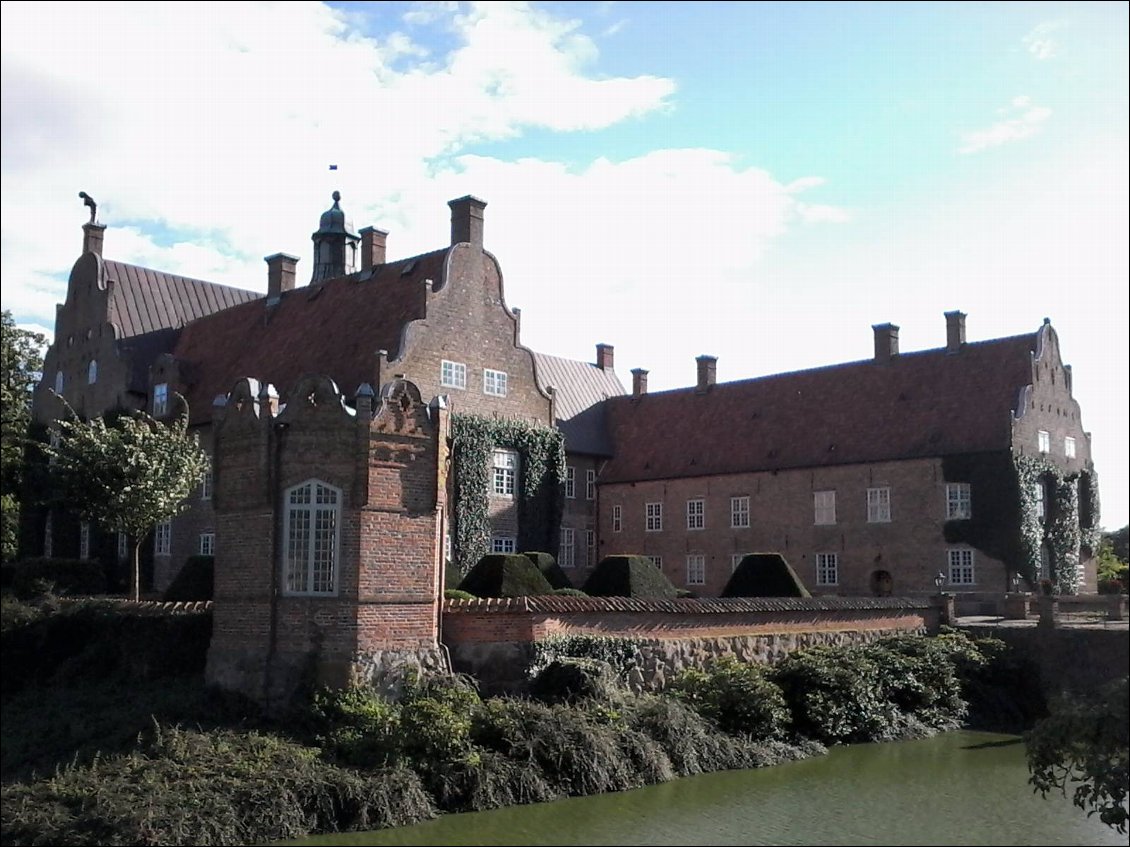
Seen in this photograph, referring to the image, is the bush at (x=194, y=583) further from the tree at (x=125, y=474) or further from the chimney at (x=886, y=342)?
the chimney at (x=886, y=342)

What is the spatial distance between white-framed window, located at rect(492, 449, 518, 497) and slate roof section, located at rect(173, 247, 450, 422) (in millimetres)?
4857

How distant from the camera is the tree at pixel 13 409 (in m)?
35.8

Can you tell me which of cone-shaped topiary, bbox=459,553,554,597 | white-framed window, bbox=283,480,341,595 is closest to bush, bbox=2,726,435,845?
white-framed window, bbox=283,480,341,595

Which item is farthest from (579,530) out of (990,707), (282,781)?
(282,781)

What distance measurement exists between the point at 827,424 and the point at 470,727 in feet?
80.5

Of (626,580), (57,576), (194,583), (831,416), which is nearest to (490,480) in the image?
(626,580)

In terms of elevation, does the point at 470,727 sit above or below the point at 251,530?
below

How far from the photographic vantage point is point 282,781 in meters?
15.3

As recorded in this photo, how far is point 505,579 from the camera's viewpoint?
2209 cm

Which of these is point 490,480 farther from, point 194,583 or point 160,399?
point 194,583

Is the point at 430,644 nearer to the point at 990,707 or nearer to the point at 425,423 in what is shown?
the point at 425,423

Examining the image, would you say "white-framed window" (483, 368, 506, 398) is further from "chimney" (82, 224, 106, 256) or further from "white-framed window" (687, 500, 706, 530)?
"chimney" (82, 224, 106, 256)

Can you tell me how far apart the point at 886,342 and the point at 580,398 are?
11836mm

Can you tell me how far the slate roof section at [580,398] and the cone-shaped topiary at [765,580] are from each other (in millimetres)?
15320
